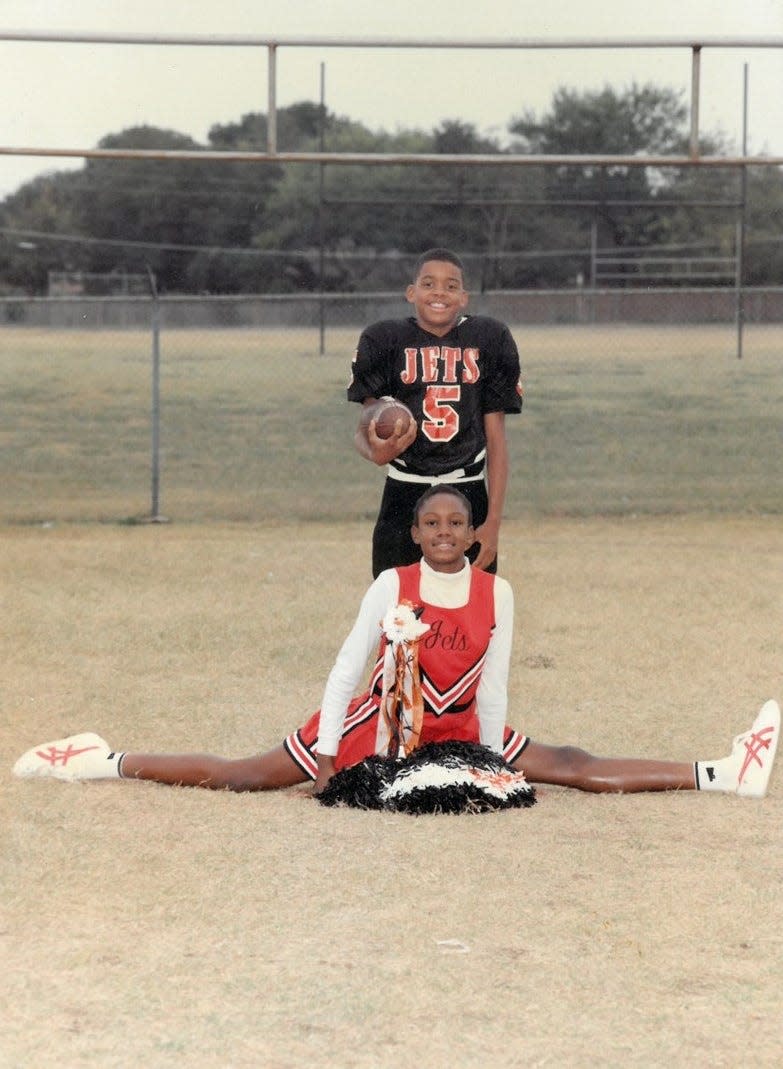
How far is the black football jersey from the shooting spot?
611 centimetres

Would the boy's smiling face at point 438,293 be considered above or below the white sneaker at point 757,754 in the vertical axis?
above

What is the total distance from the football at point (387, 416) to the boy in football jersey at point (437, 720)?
1.63 ft

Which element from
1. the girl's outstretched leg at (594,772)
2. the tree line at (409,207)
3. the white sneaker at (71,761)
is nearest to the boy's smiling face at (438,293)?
the girl's outstretched leg at (594,772)

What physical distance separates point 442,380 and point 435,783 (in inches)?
65.1

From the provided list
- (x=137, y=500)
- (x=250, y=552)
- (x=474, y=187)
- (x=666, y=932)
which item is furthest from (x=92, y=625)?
(x=474, y=187)

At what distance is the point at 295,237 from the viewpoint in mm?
33688

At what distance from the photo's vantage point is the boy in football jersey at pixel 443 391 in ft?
19.9

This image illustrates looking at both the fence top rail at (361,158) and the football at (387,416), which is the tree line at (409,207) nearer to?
the fence top rail at (361,158)

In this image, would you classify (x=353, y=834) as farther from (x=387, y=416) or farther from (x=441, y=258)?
(x=441, y=258)

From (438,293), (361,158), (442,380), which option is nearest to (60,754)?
(442,380)

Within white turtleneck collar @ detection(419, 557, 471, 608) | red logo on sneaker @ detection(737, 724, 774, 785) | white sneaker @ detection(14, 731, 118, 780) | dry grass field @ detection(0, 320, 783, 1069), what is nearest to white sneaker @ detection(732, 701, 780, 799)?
red logo on sneaker @ detection(737, 724, 774, 785)

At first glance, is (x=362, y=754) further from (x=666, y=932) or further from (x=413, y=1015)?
(x=413, y=1015)

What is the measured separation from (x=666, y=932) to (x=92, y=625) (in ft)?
16.5

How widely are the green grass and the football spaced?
752 cm
